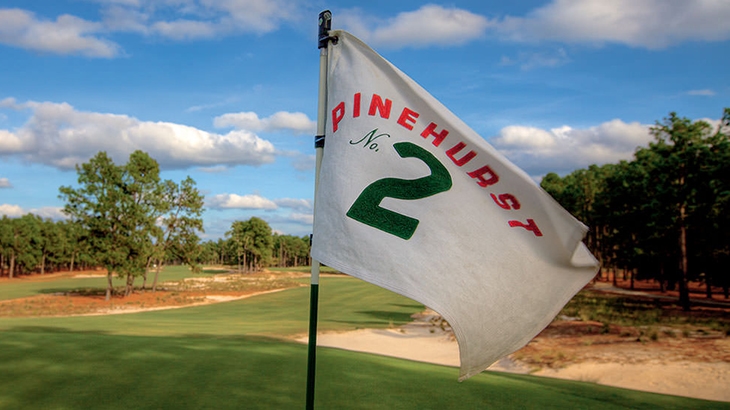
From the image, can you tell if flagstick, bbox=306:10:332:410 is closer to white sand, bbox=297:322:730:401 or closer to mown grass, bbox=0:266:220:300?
white sand, bbox=297:322:730:401

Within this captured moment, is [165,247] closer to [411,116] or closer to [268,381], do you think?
[268,381]

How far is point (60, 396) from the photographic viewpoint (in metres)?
6.98

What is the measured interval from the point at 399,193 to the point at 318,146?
2.50 feet

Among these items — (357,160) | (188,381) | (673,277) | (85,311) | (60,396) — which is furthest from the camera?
(673,277)

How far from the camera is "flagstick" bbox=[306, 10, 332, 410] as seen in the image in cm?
354

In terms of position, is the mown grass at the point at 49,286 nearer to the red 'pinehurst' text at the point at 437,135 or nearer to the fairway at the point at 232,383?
the fairway at the point at 232,383

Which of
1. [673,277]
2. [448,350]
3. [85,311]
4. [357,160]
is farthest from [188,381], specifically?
[673,277]

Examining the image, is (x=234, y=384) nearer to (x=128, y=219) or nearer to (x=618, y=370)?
(x=618, y=370)

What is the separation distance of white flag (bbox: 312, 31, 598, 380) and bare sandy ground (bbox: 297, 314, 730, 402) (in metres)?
9.83

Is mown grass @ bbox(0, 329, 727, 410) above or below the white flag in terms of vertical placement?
below

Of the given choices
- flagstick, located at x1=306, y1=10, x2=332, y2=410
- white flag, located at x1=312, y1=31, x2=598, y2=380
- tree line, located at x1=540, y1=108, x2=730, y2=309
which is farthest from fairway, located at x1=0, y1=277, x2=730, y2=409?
tree line, located at x1=540, y1=108, x2=730, y2=309

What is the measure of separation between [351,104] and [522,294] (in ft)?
5.43

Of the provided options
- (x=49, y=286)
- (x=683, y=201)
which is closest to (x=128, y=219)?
(x=49, y=286)

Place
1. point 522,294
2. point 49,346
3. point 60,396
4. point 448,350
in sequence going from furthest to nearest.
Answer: point 448,350
point 49,346
point 60,396
point 522,294
